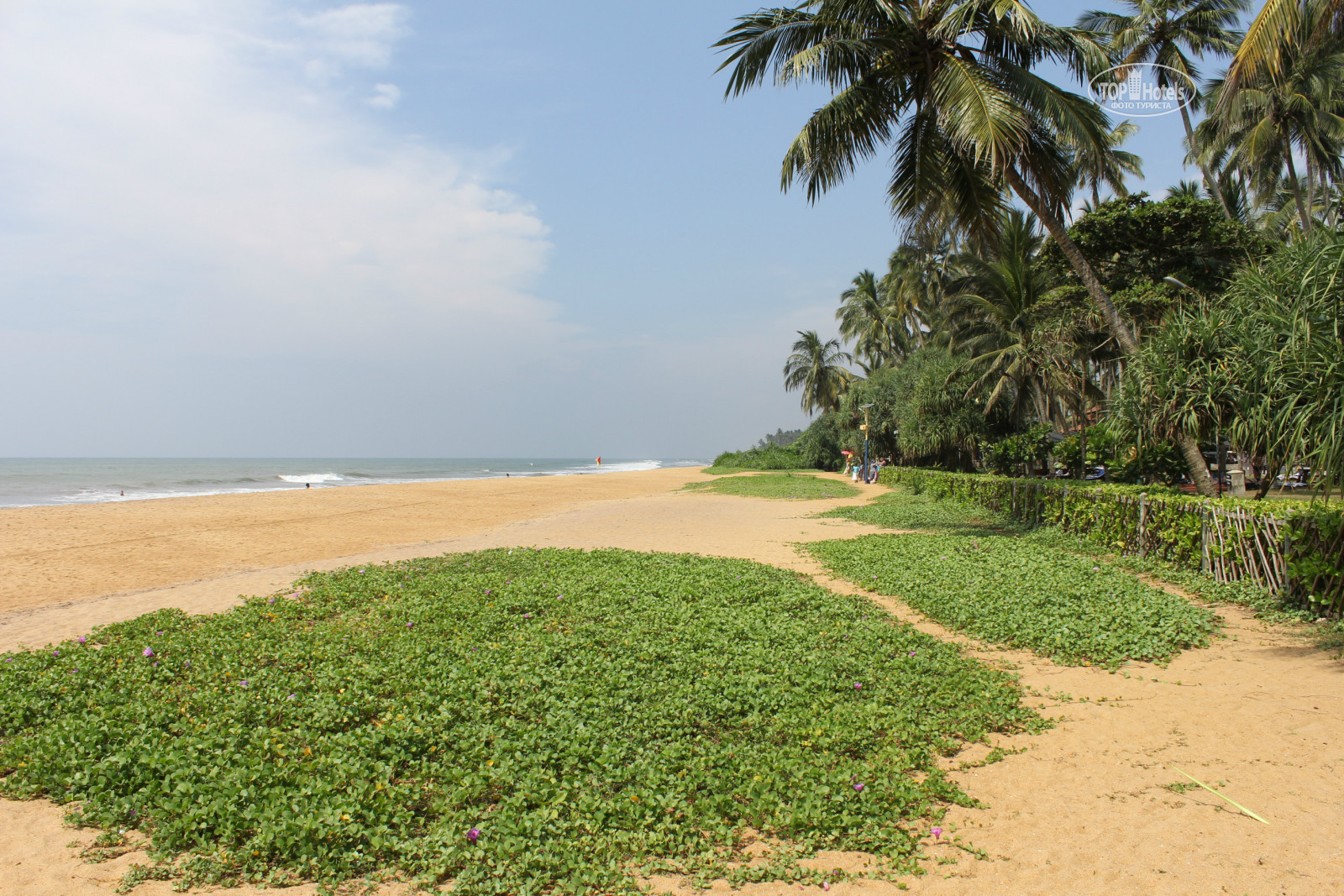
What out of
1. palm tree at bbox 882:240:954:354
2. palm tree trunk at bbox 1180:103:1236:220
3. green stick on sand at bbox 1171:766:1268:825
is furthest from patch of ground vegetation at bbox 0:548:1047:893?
palm tree at bbox 882:240:954:354

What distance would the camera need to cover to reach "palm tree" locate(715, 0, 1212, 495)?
11.3 m

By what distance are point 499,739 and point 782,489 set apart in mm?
25463

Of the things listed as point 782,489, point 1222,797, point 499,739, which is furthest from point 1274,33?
point 782,489

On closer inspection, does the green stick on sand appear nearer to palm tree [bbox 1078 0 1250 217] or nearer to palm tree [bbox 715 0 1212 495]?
palm tree [bbox 715 0 1212 495]

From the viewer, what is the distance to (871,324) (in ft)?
168

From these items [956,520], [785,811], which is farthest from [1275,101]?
[785,811]

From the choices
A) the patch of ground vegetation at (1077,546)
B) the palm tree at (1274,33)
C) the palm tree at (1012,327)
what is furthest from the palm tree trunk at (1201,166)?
the palm tree at (1274,33)

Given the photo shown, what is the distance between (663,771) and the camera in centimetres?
411

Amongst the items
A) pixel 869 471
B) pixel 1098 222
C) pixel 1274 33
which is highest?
pixel 1098 222

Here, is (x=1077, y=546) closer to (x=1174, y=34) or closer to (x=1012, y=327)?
(x=1012, y=327)

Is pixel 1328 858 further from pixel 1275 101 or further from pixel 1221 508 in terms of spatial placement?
pixel 1275 101

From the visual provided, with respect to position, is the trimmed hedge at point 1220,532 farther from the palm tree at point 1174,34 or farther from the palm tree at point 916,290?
the palm tree at point 916,290

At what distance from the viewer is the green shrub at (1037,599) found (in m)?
6.61

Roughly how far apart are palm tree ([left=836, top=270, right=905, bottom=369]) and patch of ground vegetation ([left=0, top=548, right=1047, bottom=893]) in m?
45.9
